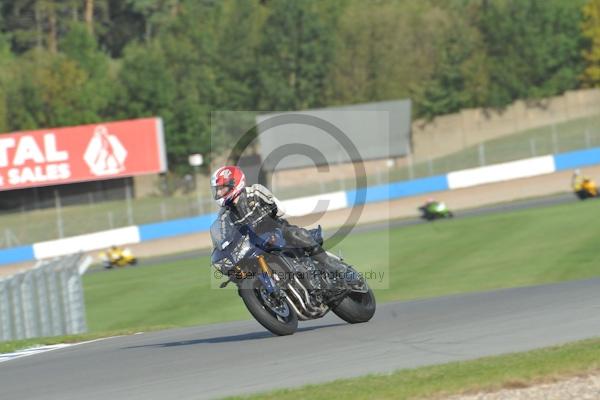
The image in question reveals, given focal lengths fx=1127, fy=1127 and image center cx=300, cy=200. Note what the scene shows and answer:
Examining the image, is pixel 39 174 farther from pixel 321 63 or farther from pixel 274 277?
pixel 274 277

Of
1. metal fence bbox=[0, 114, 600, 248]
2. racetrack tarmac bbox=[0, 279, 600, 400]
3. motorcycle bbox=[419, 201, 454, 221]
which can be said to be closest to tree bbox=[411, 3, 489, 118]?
metal fence bbox=[0, 114, 600, 248]

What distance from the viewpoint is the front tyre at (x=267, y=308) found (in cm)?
1136

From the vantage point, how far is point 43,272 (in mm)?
20156

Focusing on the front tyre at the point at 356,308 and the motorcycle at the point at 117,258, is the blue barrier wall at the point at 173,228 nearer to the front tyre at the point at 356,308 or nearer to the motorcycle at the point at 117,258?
the motorcycle at the point at 117,258

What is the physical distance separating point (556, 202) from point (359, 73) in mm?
35423

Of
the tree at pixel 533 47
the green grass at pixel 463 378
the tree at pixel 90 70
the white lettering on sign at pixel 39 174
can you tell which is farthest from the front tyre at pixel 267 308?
the tree at pixel 533 47

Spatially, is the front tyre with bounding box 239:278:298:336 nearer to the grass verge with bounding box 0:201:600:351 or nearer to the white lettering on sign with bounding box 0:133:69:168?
the grass verge with bounding box 0:201:600:351

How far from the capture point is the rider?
1146 centimetres

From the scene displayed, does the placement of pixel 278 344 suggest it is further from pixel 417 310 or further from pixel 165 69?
pixel 165 69

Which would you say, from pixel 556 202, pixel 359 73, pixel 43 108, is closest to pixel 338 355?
pixel 556 202

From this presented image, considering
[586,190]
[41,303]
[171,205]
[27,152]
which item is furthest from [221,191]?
[27,152]

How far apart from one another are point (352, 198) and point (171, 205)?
690cm

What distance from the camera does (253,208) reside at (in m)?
11.6

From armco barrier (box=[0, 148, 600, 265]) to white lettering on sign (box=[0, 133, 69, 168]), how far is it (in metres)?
7.52
